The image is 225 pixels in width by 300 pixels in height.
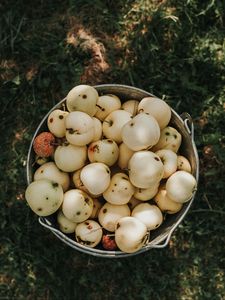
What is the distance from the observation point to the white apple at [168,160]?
204 cm

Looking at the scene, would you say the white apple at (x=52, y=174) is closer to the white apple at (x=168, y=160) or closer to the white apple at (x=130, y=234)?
the white apple at (x=130, y=234)

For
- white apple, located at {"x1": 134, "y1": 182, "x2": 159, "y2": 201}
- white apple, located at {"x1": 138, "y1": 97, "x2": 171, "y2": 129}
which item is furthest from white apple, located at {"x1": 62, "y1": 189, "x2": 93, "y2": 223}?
white apple, located at {"x1": 138, "y1": 97, "x2": 171, "y2": 129}

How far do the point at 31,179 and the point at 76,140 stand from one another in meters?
0.32

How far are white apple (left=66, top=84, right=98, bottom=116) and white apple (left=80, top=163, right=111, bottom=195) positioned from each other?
0.26 meters

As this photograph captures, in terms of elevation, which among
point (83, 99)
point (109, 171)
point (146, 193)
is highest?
point (83, 99)

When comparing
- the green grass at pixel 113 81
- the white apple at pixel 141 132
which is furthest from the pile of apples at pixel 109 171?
the green grass at pixel 113 81

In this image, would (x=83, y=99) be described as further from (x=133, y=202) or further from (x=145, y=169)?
(x=133, y=202)

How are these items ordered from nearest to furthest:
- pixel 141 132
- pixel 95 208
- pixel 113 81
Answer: pixel 141 132
pixel 95 208
pixel 113 81

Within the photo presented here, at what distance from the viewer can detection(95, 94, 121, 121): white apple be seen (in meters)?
2.13

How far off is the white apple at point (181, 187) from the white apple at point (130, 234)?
191mm

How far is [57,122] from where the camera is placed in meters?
2.05

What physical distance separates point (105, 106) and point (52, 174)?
40 centimetres

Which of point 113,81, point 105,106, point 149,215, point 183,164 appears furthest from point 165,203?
point 113,81

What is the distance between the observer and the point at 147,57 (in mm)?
2586
